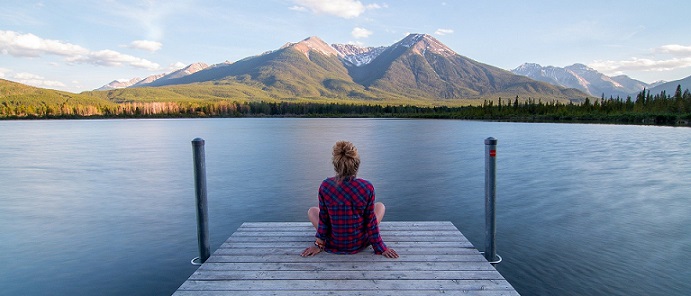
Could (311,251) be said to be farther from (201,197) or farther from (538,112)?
(538,112)

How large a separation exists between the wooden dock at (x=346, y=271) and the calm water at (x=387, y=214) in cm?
257

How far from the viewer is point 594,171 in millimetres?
24812

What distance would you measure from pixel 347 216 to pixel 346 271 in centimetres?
80

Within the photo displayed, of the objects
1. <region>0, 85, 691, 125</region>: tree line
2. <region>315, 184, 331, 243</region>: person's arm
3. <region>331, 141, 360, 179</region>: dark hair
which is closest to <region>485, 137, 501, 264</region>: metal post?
<region>331, 141, 360, 179</region>: dark hair

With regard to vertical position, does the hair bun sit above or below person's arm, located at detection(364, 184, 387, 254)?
above

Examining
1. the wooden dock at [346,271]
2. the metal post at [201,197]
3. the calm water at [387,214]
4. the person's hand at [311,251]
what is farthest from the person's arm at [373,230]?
the calm water at [387,214]

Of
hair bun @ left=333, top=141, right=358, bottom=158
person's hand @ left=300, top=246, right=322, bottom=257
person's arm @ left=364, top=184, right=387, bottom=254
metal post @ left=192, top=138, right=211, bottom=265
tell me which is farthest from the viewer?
metal post @ left=192, top=138, right=211, bottom=265

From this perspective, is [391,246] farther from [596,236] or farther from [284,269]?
[596,236]

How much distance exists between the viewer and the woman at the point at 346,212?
20.4ft

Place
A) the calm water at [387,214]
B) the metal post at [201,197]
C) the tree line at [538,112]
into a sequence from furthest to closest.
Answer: the tree line at [538,112] → the calm water at [387,214] → the metal post at [201,197]

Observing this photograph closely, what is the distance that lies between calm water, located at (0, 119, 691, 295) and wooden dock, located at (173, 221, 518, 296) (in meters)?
2.57

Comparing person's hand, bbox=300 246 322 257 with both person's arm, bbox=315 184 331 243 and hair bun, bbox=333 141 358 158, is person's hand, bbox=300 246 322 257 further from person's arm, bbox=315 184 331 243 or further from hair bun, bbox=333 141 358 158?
hair bun, bbox=333 141 358 158

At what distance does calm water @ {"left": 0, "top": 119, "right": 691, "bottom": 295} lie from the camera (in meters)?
9.05

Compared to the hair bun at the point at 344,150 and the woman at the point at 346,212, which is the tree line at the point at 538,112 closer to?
the woman at the point at 346,212
